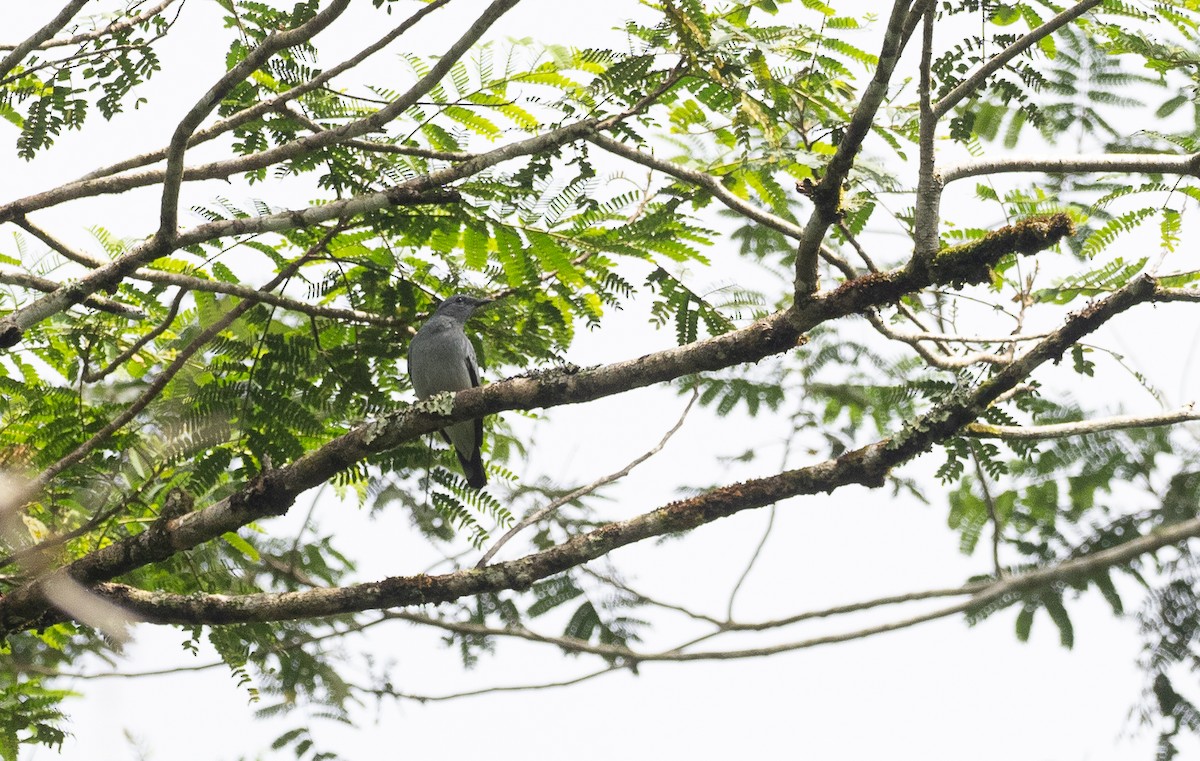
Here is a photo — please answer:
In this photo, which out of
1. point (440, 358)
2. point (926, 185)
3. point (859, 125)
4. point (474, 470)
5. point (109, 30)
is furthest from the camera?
point (474, 470)

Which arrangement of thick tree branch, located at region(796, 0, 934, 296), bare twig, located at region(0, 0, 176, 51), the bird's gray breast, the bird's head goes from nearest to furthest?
thick tree branch, located at region(796, 0, 934, 296), bare twig, located at region(0, 0, 176, 51), the bird's head, the bird's gray breast

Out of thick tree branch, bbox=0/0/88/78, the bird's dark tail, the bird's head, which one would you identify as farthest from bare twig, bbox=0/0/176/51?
the bird's dark tail

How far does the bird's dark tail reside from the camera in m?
7.19

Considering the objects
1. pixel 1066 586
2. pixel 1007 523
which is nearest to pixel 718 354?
pixel 1066 586

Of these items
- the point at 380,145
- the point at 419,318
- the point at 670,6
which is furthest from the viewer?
the point at 419,318

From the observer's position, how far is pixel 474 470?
738 cm

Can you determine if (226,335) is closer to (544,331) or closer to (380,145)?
(380,145)

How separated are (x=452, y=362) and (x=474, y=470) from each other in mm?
783

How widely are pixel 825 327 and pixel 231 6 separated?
207 inches

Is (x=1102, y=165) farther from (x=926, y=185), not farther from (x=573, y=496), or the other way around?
(x=573, y=496)

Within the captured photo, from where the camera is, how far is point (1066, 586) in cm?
582

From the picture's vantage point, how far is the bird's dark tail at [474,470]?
7.19 meters

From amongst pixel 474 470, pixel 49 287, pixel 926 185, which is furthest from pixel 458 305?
pixel 926 185

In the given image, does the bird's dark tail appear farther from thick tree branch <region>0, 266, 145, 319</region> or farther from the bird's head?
thick tree branch <region>0, 266, 145, 319</region>
